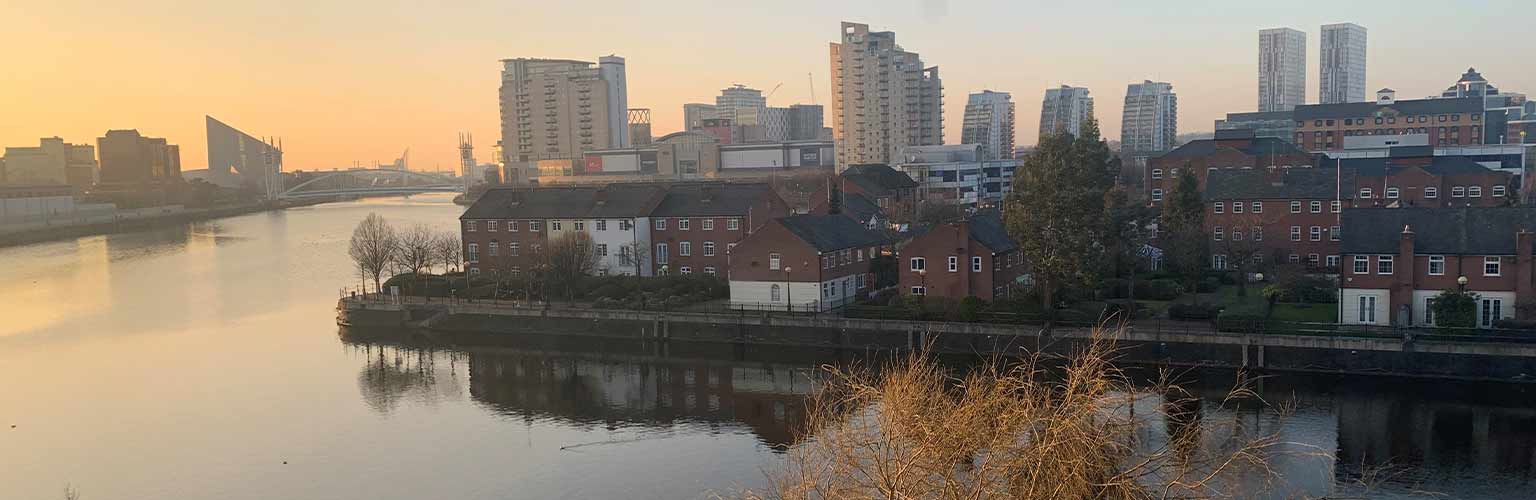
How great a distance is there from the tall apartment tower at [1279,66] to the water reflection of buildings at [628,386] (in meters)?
167

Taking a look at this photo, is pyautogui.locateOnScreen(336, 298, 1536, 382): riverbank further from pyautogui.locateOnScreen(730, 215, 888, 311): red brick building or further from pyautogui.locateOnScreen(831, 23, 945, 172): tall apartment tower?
pyautogui.locateOnScreen(831, 23, 945, 172): tall apartment tower

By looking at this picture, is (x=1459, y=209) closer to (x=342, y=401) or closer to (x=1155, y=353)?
(x=1155, y=353)

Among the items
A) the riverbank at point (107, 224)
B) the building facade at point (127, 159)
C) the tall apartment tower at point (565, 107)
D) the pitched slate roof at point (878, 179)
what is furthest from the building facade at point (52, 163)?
the pitched slate roof at point (878, 179)

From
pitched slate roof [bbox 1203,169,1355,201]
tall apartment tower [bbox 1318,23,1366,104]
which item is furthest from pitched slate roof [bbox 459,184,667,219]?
tall apartment tower [bbox 1318,23,1366,104]

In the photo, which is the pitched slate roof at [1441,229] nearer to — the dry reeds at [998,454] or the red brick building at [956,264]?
the red brick building at [956,264]

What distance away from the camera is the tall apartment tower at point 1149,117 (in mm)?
140875

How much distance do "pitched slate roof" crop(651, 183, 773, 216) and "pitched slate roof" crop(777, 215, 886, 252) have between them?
4467 mm

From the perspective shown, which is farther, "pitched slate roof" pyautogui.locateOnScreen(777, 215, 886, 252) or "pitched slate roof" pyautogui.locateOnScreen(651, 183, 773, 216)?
"pitched slate roof" pyautogui.locateOnScreen(651, 183, 773, 216)

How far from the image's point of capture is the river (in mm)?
20266

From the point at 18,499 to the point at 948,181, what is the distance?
63277 millimetres

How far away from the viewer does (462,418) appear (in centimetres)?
2569

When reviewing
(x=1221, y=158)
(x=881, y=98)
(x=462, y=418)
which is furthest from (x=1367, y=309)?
(x=881, y=98)

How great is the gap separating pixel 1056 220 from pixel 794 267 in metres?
7.63

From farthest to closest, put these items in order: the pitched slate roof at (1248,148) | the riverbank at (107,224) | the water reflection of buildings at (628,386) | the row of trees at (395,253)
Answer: the riverbank at (107,224)
the pitched slate roof at (1248,148)
the row of trees at (395,253)
the water reflection of buildings at (628,386)
